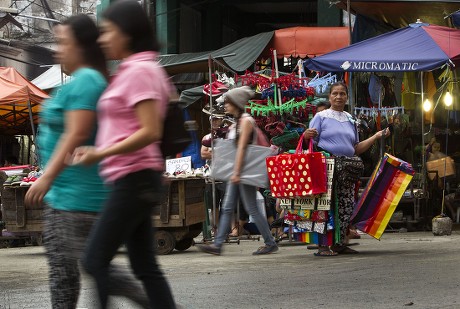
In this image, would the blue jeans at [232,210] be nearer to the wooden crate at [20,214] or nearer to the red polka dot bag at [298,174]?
the red polka dot bag at [298,174]

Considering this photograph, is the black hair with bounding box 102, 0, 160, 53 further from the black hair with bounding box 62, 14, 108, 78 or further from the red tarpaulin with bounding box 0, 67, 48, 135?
the red tarpaulin with bounding box 0, 67, 48, 135

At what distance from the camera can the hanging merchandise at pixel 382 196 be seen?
34.4 ft

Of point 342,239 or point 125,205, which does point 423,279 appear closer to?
point 342,239

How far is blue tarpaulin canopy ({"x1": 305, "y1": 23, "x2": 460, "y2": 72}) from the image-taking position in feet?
44.4

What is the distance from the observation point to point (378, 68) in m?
13.7

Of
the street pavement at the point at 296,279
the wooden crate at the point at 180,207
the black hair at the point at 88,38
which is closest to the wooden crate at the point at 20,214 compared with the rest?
the street pavement at the point at 296,279

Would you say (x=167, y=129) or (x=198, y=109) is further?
(x=198, y=109)

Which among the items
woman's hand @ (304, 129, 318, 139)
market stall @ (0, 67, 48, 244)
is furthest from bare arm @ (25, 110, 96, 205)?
market stall @ (0, 67, 48, 244)

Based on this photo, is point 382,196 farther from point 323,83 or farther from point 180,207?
point 323,83

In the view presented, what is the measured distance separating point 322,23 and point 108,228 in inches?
677

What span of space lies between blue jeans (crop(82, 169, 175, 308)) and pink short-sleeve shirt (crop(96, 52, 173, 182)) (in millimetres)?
60

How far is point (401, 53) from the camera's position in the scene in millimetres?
13898

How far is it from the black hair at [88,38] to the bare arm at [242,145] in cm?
506

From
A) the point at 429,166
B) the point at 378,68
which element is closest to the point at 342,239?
the point at 378,68
